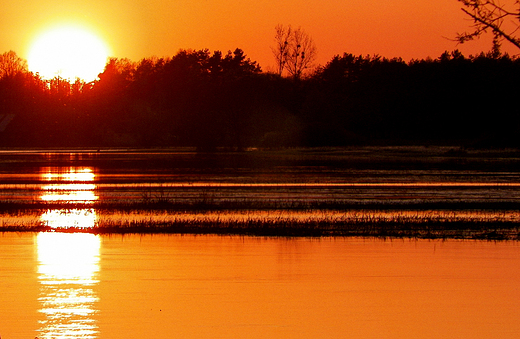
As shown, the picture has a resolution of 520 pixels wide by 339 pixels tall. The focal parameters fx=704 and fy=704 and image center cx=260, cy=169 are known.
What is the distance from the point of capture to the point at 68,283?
490 inches

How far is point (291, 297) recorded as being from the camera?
38.0 feet

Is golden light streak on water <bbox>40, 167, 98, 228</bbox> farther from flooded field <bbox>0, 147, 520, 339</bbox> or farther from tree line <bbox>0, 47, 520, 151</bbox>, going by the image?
tree line <bbox>0, 47, 520, 151</bbox>

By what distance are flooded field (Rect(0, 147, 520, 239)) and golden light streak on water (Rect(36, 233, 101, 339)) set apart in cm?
213

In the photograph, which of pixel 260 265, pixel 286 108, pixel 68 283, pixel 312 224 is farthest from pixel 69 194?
pixel 286 108

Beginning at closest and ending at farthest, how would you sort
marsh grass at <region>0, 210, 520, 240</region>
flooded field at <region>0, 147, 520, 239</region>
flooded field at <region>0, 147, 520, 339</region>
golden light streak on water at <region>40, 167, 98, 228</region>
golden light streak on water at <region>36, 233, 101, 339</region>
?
golden light streak on water at <region>36, 233, 101, 339</region>
flooded field at <region>0, 147, 520, 339</region>
marsh grass at <region>0, 210, 520, 240</region>
flooded field at <region>0, 147, 520, 239</region>
golden light streak on water at <region>40, 167, 98, 228</region>

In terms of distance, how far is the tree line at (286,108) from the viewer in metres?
90.2

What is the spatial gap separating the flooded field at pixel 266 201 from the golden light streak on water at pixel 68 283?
2.13m

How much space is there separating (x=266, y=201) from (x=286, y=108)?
76.7 metres

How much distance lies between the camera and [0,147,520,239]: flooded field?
18.8 meters

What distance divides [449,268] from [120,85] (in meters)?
122

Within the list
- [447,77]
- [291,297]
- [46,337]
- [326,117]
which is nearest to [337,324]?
[291,297]

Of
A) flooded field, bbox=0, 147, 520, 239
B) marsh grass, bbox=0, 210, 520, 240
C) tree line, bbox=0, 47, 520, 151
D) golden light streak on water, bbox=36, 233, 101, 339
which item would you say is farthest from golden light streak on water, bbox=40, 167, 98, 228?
tree line, bbox=0, 47, 520, 151

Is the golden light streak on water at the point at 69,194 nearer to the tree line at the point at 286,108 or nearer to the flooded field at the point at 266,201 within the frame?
the flooded field at the point at 266,201

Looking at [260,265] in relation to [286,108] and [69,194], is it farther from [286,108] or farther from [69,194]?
[286,108]
